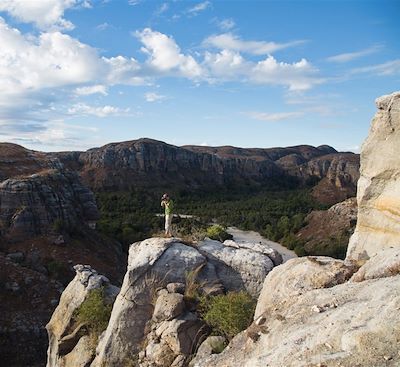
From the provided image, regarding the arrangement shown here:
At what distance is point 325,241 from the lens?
49.9 metres

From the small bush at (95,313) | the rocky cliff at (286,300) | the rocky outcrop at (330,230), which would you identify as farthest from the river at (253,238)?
the rocky cliff at (286,300)

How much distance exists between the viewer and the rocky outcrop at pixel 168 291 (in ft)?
31.1

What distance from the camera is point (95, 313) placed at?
12117 millimetres

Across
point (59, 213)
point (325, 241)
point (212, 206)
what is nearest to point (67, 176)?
point (59, 213)

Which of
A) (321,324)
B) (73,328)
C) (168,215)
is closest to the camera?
(321,324)

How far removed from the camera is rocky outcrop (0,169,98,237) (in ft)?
104

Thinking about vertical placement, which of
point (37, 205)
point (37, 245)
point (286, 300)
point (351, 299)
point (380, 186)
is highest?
point (380, 186)

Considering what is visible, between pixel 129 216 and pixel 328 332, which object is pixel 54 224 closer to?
pixel 129 216

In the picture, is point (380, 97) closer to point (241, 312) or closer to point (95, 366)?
point (241, 312)

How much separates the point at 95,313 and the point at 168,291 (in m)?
3.03

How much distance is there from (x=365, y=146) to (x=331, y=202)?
279 feet

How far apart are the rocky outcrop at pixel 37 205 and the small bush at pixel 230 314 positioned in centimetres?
2593

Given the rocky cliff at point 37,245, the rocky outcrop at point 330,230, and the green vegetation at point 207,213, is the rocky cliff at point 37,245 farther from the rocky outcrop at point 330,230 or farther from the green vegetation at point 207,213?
the rocky outcrop at point 330,230

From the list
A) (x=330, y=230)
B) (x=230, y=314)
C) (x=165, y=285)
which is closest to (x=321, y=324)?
(x=230, y=314)
